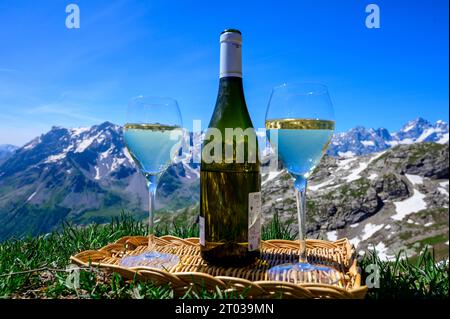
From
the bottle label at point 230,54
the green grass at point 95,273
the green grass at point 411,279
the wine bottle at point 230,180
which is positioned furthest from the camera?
the wine bottle at point 230,180

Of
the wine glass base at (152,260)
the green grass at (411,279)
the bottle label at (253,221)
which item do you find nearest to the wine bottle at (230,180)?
the bottle label at (253,221)

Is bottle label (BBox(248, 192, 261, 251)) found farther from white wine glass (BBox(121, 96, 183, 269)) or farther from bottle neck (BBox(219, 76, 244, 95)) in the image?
bottle neck (BBox(219, 76, 244, 95))

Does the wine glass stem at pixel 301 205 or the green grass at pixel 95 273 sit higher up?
Result: the wine glass stem at pixel 301 205

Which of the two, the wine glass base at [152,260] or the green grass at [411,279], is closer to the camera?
A: the green grass at [411,279]

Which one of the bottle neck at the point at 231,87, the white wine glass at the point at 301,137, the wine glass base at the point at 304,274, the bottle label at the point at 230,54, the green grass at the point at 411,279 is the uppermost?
the bottle label at the point at 230,54

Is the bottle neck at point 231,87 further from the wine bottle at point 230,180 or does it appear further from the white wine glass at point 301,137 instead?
the white wine glass at point 301,137

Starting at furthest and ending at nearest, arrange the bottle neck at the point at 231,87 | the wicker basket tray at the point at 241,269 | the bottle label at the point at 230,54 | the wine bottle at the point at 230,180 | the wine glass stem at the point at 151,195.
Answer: the bottle neck at the point at 231,87, the wine glass stem at the point at 151,195, the wine bottle at the point at 230,180, the bottle label at the point at 230,54, the wicker basket tray at the point at 241,269

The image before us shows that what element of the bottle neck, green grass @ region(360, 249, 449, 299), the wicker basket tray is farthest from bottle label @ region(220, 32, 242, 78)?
green grass @ region(360, 249, 449, 299)
